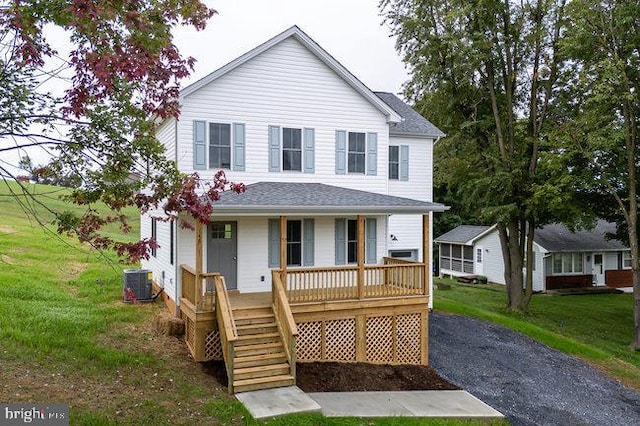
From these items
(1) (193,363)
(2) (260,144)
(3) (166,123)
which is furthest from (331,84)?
(1) (193,363)

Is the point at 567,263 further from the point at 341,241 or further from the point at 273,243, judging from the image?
the point at 273,243

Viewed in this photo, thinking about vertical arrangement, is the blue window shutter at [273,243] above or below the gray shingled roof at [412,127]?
below

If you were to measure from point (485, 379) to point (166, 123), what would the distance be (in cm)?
1186

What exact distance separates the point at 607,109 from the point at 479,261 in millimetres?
18544

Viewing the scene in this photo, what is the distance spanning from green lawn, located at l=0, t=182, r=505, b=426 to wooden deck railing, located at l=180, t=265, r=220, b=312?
1242mm

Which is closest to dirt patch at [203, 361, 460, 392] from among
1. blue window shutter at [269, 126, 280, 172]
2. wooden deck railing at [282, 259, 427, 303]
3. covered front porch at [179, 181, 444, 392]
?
covered front porch at [179, 181, 444, 392]

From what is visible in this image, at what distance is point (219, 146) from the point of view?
1420 cm

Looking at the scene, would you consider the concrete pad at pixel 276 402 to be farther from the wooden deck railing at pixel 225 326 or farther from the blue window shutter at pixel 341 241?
the blue window shutter at pixel 341 241

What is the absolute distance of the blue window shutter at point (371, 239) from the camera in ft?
53.1

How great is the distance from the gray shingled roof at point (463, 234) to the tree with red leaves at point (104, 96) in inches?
1238

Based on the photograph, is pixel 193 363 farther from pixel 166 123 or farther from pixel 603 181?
pixel 603 181

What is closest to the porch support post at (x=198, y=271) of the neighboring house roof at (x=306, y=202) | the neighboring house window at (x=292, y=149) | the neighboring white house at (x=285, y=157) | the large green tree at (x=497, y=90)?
the neighboring house roof at (x=306, y=202)

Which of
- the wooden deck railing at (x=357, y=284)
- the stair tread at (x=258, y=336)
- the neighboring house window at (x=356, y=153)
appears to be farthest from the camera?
the neighboring house window at (x=356, y=153)

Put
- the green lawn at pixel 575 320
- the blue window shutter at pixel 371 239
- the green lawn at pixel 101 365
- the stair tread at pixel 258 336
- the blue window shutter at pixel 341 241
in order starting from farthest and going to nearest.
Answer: the green lawn at pixel 575 320
the blue window shutter at pixel 371 239
the blue window shutter at pixel 341 241
the stair tread at pixel 258 336
the green lawn at pixel 101 365
